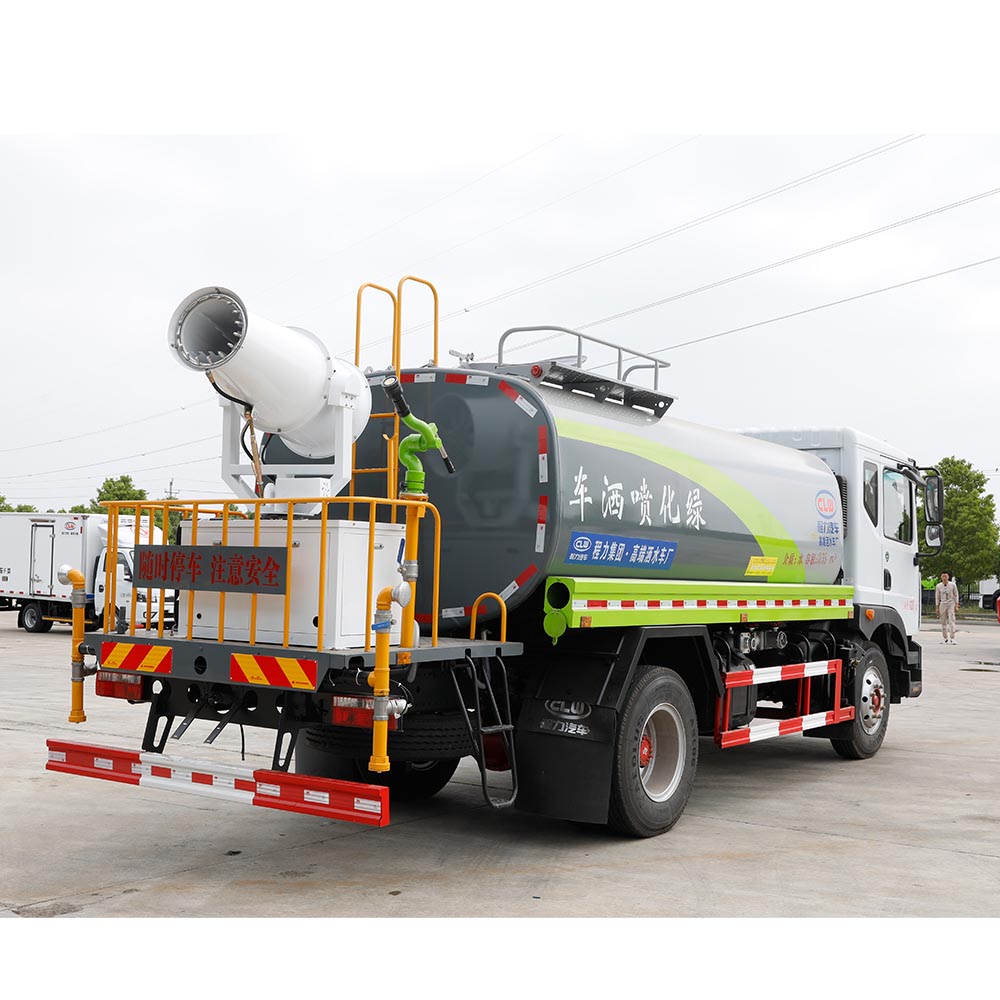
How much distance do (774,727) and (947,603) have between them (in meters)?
22.3

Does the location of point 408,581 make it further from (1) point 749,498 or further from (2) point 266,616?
(1) point 749,498

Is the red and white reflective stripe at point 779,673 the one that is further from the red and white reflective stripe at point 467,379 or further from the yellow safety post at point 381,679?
the yellow safety post at point 381,679

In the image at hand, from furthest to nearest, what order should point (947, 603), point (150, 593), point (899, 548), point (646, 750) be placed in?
point (947, 603) < point (899, 548) < point (646, 750) < point (150, 593)

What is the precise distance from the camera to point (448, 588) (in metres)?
6.89

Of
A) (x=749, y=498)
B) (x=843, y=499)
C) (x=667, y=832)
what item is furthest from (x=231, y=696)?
(x=843, y=499)

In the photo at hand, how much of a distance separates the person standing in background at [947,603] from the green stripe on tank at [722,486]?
69.0 feet

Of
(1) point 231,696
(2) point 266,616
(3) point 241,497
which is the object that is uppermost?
(3) point 241,497

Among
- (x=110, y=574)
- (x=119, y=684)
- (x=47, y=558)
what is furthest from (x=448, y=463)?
(x=47, y=558)

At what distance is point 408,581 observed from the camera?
571 centimetres


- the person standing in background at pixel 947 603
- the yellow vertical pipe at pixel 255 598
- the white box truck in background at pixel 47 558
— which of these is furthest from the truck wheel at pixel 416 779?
the person standing in background at pixel 947 603

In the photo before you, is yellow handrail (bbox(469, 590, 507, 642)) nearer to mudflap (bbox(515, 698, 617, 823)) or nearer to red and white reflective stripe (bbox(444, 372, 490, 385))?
mudflap (bbox(515, 698, 617, 823))

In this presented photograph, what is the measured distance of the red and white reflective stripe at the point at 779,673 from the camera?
8352mm

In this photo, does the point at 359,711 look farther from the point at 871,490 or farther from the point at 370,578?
the point at 871,490

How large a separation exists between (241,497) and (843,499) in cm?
636
